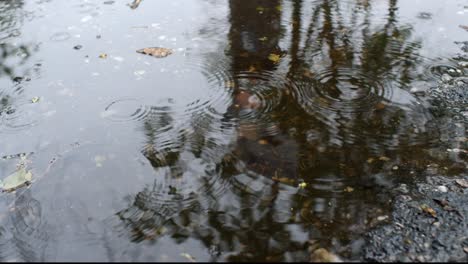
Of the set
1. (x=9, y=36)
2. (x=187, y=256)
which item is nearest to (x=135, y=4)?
(x=9, y=36)

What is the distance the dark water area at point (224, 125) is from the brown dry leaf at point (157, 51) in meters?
0.11

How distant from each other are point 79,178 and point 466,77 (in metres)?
3.58

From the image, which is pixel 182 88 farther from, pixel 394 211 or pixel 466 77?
pixel 466 77

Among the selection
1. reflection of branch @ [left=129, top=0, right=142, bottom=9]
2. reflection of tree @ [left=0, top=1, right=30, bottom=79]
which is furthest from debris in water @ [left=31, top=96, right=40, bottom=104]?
reflection of branch @ [left=129, top=0, right=142, bottom=9]

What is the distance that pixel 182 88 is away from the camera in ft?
13.0

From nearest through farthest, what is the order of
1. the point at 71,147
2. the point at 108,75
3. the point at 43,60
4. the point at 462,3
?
1. the point at 71,147
2. the point at 108,75
3. the point at 43,60
4. the point at 462,3

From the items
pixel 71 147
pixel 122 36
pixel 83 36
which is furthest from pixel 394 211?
pixel 83 36

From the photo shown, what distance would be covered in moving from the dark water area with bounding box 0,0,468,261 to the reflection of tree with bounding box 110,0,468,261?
0.01 m

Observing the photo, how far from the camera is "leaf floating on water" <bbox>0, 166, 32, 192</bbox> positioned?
3029mm

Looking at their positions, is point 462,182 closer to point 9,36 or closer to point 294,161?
point 294,161

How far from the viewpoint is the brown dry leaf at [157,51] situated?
4.50m

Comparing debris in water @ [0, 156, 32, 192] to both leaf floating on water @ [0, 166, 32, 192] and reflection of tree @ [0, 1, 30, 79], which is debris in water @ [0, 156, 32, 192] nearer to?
leaf floating on water @ [0, 166, 32, 192]

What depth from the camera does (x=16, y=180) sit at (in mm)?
3078

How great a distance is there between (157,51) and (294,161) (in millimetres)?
2229
